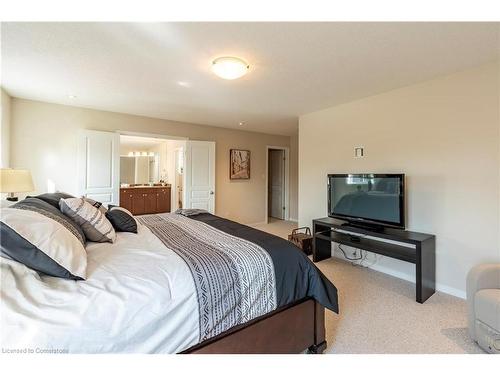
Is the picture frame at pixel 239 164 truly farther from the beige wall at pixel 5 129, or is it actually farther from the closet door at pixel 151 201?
the beige wall at pixel 5 129

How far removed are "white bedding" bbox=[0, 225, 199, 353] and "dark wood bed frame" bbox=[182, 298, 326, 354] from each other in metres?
0.19

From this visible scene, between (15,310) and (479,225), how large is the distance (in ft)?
11.3

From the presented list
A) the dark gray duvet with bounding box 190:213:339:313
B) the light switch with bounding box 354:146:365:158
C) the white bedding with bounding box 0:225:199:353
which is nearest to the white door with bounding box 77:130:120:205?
the white bedding with bounding box 0:225:199:353

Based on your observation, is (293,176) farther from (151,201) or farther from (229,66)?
(229,66)

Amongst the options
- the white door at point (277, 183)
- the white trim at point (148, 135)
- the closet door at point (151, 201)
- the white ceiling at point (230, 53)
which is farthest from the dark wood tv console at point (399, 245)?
the closet door at point (151, 201)

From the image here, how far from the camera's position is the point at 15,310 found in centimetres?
92

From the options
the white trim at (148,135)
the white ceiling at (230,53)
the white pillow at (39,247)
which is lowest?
the white pillow at (39,247)

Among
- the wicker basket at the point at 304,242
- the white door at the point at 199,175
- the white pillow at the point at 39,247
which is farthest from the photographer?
the white door at the point at 199,175

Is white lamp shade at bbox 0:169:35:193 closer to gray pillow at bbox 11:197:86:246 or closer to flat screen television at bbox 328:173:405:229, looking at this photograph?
gray pillow at bbox 11:197:86:246

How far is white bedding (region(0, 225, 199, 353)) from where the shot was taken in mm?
908

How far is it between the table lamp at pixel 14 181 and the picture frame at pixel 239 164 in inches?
139

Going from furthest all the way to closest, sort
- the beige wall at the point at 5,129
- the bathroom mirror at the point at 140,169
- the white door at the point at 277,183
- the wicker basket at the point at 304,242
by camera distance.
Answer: the bathroom mirror at the point at 140,169, the white door at the point at 277,183, the wicker basket at the point at 304,242, the beige wall at the point at 5,129

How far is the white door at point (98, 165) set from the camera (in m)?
3.75

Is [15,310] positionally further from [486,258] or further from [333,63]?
[486,258]
